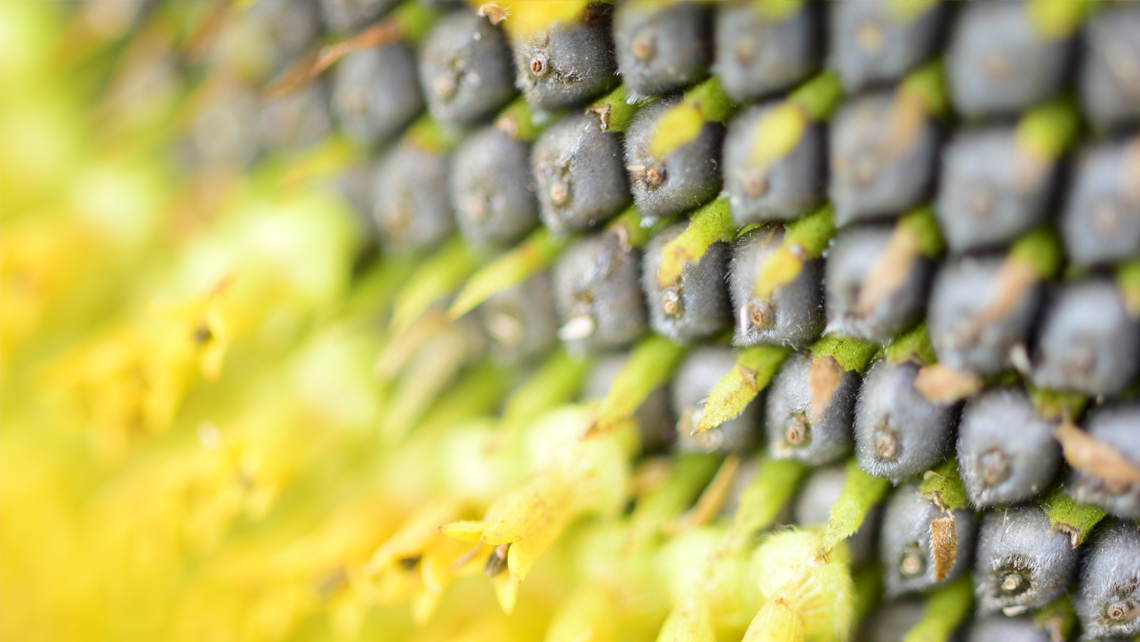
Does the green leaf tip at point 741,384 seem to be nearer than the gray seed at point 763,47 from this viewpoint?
No

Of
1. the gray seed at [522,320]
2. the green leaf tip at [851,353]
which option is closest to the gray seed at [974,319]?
the green leaf tip at [851,353]

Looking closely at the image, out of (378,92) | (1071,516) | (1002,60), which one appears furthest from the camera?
(378,92)

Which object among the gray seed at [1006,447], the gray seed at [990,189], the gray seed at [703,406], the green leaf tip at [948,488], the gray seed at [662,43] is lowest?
the green leaf tip at [948,488]

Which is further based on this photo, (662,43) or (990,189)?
(662,43)

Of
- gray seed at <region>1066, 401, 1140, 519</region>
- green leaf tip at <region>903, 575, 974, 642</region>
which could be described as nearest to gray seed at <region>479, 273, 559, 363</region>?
green leaf tip at <region>903, 575, 974, 642</region>

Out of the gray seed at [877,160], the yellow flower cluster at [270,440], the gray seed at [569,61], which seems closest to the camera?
the gray seed at [877,160]

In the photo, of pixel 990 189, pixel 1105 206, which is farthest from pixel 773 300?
pixel 1105 206

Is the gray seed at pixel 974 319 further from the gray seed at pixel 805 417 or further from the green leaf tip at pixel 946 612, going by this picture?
the green leaf tip at pixel 946 612

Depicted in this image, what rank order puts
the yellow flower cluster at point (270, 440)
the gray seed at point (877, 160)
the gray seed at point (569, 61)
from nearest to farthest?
the gray seed at point (877, 160), the gray seed at point (569, 61), the yellow flower cluster at point (270, 440)

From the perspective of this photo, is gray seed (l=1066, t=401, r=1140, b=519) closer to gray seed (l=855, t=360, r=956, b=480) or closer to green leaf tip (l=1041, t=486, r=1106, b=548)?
green leaf tip (l=1041, t=486, r=1106, b=548)

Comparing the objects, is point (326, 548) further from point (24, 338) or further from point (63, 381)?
point (24, 338)

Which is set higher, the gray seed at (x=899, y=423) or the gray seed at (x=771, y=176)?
the gray seed at (x=771, y=176)

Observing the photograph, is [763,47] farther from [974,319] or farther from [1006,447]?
[1006,447]
